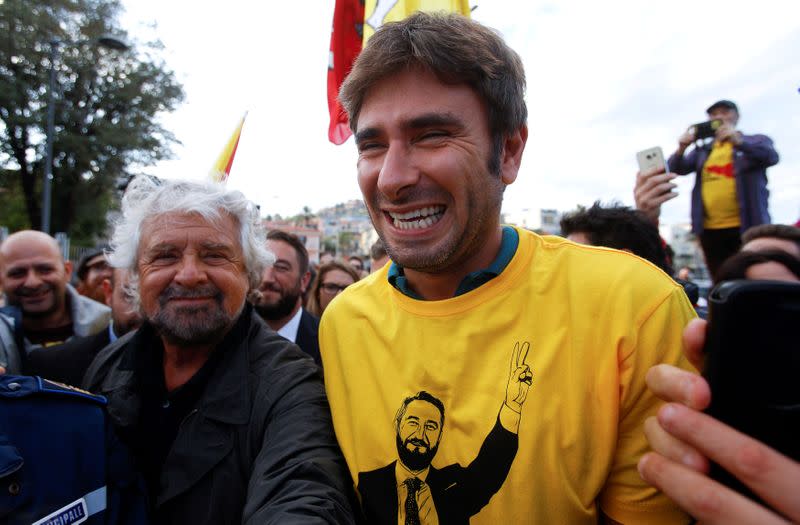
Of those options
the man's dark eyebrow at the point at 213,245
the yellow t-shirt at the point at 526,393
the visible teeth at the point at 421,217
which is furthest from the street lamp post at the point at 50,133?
the yellow t-shirt at the point at 526,393

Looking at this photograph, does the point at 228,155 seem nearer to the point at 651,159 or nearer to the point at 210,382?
the point at 210,382

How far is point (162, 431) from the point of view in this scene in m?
2.12

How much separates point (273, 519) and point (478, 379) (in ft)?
2.27

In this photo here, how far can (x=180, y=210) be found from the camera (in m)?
2.33

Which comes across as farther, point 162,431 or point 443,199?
point 162,431

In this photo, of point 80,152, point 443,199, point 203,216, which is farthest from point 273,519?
point 80,152

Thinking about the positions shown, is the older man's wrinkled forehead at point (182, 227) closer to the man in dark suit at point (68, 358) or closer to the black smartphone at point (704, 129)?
the man in dark suit at point (68, 358)

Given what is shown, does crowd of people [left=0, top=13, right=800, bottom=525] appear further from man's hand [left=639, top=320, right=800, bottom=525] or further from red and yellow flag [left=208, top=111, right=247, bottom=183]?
red and yellow flag [left=208, top=111, right=247, bottom=183]

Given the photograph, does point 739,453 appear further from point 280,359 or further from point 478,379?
point 280,359

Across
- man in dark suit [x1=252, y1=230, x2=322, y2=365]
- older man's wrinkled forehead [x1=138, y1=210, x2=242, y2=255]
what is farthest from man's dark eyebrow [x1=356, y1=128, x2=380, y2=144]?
man in dark suit [x1=252, y1=230, x2=322, y2=365]

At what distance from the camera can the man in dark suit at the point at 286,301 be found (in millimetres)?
4516

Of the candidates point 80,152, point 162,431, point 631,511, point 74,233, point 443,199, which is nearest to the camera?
point 631,511

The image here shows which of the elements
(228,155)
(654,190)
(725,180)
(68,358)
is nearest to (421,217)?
(654,190)

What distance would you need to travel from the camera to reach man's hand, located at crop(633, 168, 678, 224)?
111 inches
